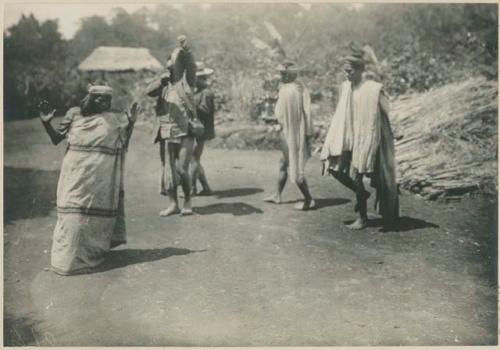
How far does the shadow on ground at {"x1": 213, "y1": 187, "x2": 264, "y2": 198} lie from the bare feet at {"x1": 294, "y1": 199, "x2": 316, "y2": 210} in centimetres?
109

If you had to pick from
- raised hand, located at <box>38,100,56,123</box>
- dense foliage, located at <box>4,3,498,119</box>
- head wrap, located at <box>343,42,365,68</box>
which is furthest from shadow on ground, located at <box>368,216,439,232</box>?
dense foliage, located at <box>4,3,498,119</box>

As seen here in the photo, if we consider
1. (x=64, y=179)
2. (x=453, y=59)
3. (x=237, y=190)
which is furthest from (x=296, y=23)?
(x=64, y=179)

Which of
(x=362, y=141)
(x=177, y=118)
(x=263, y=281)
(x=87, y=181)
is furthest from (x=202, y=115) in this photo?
(x=263, y=281)

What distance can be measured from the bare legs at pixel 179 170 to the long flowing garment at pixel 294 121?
115 centimetres

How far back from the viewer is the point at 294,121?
681 cm

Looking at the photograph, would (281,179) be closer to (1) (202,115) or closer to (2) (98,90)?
(1) (202,115)

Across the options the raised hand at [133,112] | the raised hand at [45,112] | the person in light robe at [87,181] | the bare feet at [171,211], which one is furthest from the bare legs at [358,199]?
the raised hand at [45,112]

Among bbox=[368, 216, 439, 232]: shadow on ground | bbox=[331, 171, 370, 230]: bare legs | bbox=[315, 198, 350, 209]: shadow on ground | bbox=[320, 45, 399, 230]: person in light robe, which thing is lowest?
bbox=[315, 198, 350, 209]: shadow on ground

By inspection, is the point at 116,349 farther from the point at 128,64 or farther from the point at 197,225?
the point at 128,64

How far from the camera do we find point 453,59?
14516 millimetres

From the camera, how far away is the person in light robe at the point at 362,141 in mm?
5738

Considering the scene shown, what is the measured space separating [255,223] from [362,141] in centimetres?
154

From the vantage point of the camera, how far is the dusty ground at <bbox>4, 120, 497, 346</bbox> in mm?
3992

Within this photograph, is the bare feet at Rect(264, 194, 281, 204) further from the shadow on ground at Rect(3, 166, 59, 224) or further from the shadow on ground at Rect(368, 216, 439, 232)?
the shadow on ground at Rect(3, 166, 59, 224)
